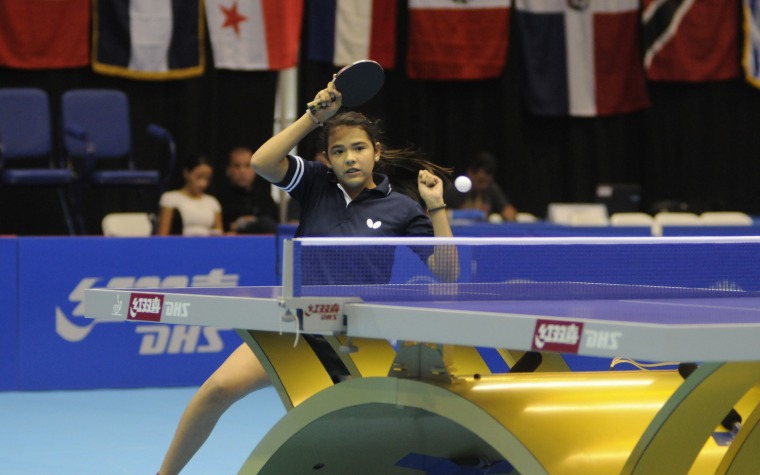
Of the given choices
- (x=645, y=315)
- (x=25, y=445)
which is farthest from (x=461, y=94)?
(x=645, y=315)

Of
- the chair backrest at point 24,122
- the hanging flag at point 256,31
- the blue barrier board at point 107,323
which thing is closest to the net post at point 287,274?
the blue barrier board at point 107,323

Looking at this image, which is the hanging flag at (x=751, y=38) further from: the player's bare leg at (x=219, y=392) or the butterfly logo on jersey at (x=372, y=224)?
the player's bare leg at (x=219, y=392)

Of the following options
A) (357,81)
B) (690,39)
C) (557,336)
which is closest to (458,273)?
(357,81)

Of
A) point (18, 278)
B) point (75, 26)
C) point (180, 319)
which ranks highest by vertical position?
point (75, 26)

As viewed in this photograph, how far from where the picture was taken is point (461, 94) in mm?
12469

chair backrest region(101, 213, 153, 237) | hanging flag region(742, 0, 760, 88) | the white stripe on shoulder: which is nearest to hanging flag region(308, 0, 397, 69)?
chair backrest region(101, 213, 153, 237)

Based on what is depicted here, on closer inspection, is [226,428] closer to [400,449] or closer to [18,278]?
[18,278]

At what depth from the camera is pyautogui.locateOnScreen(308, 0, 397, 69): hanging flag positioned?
37.0ft

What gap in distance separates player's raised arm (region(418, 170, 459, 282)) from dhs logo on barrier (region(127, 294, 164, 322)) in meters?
0.84

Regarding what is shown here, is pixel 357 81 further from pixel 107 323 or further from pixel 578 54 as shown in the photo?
pixel 578 54

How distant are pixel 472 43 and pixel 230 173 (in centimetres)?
299

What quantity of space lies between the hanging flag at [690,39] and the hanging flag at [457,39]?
Answer: 1.56 metres

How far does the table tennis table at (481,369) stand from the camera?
257cm

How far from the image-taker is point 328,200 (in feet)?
13.3
